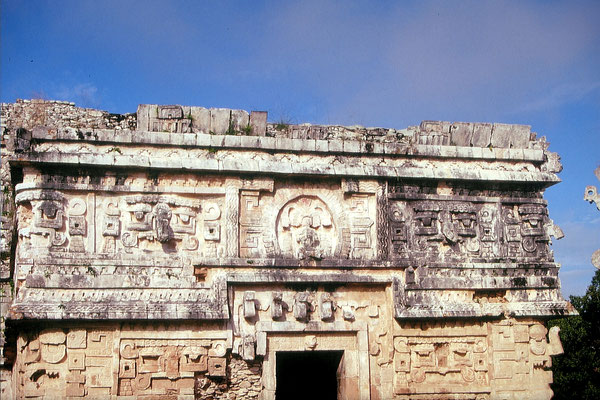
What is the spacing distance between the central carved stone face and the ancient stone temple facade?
0.08 feet

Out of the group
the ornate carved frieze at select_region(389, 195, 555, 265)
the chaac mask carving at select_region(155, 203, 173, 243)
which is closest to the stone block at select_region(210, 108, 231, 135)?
the chaac mask carving at select_region(155, 203, 173, 243)

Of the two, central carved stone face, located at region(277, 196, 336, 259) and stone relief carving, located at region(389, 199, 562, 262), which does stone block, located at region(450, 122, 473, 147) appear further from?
central carved stone face, located at region(277, 196, 336, 259)

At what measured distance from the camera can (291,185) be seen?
35.6ft

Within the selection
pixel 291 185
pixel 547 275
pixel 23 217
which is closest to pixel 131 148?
pixel 23 217

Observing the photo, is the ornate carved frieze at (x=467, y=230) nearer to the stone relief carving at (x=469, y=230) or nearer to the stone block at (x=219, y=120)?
the stone relief carving at (x=469, y=230)

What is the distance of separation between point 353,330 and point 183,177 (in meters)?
3.51

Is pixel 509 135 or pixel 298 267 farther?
pixel 509 135

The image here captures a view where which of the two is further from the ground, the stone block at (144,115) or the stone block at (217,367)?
the stone block at (144,115)

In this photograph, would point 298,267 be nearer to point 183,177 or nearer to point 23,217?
point 183,177

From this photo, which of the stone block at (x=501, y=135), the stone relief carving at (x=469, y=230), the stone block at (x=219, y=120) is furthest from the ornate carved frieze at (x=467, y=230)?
the stone block at (x=219, y=120)

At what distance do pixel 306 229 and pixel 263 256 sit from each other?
81 cm

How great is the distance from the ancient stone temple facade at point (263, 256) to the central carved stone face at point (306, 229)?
2 cm

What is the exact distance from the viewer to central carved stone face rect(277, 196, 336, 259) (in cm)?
1062

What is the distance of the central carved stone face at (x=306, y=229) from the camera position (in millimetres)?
10625
